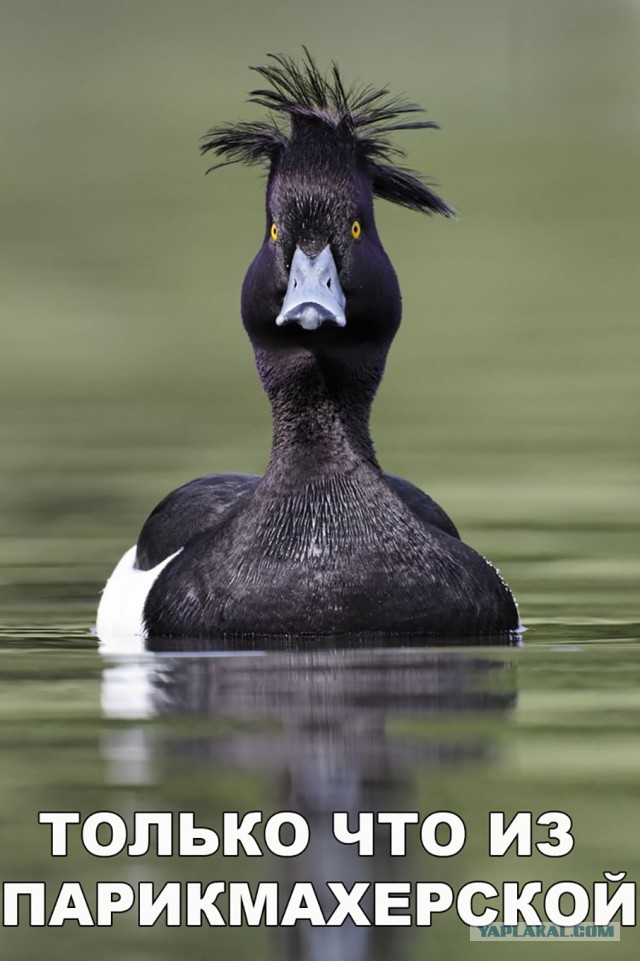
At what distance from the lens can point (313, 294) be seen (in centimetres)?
1255

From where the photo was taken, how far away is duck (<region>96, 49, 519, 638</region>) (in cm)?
1268

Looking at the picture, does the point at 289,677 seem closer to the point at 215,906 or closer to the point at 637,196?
the point at 215,906

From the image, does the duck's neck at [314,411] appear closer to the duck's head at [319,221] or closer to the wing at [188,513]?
the duck's head at [319,221]

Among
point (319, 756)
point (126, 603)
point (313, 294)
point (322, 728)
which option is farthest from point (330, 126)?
point (319, 756)

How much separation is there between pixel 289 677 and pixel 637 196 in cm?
3422

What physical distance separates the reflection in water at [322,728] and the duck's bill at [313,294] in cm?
151

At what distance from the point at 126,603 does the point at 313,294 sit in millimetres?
2229

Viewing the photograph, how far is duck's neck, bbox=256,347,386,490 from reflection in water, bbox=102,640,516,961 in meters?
1.13

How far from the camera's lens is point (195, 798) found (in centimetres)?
913

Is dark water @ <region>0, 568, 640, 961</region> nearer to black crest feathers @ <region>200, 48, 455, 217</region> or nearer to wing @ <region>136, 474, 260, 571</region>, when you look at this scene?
wing @ <region>136, 474, 260, 571</region>

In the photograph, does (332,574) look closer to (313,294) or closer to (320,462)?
(320,462)

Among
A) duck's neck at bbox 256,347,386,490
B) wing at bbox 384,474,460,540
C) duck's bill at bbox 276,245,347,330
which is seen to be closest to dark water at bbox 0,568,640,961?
wing at bbox 384,474,460,540

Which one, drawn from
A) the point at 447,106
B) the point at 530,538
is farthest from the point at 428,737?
the point at 447,106

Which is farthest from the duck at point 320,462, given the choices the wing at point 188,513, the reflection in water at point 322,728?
the reflection in water at point 322,728
